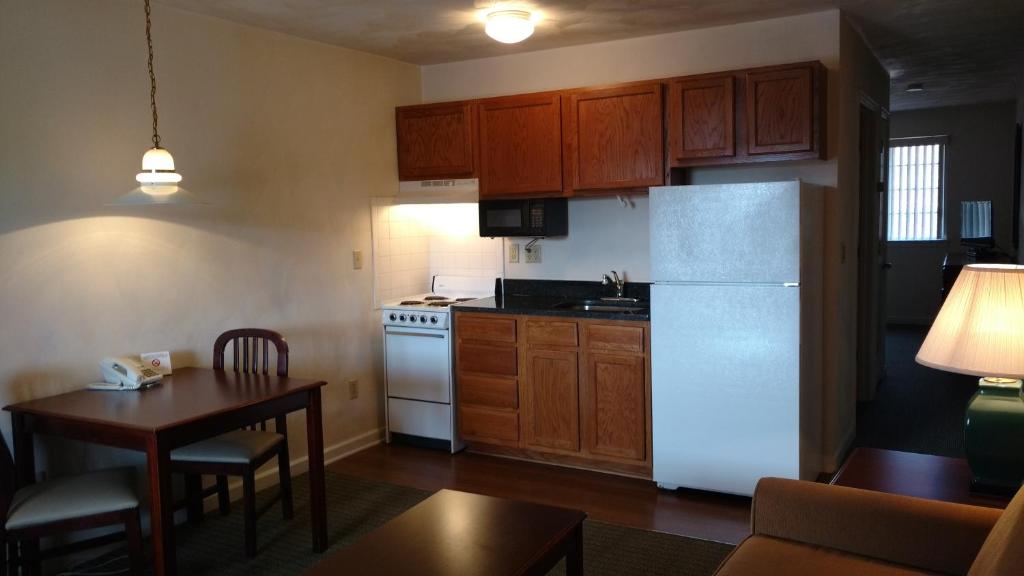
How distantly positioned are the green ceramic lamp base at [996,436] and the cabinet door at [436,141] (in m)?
3.26

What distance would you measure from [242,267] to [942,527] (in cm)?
332

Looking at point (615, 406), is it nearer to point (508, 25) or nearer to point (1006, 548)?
point (508, 25)

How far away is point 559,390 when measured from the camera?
4.36m

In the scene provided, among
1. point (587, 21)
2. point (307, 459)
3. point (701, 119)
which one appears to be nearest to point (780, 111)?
point (701, 119)

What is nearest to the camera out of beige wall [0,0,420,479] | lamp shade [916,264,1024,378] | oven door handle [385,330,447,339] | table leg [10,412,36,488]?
lamp shade [916,264,1024,378]

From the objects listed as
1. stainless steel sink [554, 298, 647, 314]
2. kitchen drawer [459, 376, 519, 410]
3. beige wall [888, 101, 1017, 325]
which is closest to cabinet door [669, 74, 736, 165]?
stainless steel sink [554, 298, 647, 314]

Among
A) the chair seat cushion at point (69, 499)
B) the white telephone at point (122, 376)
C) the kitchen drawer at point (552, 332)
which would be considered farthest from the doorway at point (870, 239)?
the chair seat cushion at point (69, 499)

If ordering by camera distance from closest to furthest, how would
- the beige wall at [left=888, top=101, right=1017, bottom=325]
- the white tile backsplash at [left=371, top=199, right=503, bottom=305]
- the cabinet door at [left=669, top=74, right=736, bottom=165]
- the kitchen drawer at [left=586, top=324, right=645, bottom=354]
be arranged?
the cabinet door at [left=669, top=74, right=736, bottom=165]
the kitchen drawer at [left=586, top=324, right=645, bottom=354]
the white tile backsplash at [left=371, top=199, right=503, bottom=305]
the beige wall at [left=888, top=101, right=1017, bottom=325]

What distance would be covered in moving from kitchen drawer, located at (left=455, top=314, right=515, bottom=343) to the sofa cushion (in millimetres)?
3047

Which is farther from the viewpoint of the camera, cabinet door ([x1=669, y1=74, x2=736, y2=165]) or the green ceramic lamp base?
cabinet door ([x1=669, y1=74, x2=736, y2=165])

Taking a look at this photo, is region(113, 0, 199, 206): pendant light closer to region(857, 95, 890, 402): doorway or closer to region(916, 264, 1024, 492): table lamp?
region(916, 264, 1024, 492): table lamp

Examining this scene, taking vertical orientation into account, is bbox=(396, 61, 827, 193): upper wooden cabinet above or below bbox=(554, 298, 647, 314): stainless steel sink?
above

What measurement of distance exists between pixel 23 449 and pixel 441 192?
2.69 m

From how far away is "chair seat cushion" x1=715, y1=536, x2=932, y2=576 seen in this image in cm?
200
